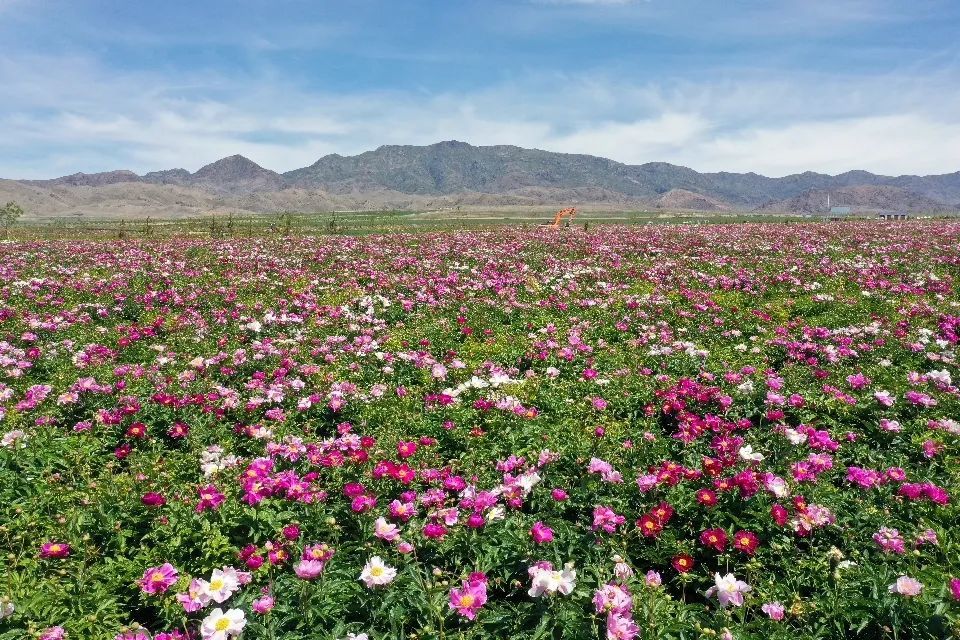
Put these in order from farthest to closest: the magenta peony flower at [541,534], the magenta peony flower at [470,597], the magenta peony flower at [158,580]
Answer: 1. the magenta peony flower at [541,534]
2. the magenta peony flower at [158,580]
3. the magenta peony flower at [470,597]

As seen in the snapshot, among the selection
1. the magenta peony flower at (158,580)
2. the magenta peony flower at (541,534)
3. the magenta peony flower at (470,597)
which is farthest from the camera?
the magenta peony flower at (541,534)

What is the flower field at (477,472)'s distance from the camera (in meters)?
3.13

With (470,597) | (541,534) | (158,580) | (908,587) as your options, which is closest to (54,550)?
(158,580)

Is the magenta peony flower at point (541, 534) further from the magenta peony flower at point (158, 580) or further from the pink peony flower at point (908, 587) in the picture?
the magenta peony flower at point (158, 580)

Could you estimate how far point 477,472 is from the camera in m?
4.82

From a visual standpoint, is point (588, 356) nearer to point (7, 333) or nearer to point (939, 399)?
point (939, 399)

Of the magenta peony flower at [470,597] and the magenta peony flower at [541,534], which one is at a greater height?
the magenta peony flower at [541,534]

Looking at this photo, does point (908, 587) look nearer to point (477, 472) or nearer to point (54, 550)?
point (477, 472)

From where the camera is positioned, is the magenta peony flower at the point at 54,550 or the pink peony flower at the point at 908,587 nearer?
the pink peony flower at the point at 908,587

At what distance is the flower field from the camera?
10.3 feet

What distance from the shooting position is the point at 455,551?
3.63 metres

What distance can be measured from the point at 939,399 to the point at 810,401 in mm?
1415

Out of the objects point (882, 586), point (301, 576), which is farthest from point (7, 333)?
point (882, 586)

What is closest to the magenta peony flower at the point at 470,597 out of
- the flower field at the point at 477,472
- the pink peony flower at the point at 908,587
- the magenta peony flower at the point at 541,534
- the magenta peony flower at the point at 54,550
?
the flower field at the point at 477,472
